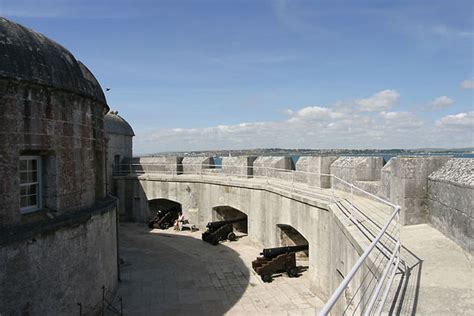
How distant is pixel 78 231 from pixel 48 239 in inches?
39.2

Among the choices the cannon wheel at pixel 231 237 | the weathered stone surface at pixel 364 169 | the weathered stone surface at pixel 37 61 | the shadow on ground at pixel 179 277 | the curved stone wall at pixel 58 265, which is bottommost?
the shadow on ground at pixel 179 277

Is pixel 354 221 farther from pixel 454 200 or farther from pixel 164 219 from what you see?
pixel 164 219

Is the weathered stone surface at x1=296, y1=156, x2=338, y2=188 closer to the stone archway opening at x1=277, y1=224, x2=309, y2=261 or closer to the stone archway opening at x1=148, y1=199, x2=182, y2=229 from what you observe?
the stone archway opening at x1=277, y1=224, x2=309, y2=261

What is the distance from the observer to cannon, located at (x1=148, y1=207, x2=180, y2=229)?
20000 mm

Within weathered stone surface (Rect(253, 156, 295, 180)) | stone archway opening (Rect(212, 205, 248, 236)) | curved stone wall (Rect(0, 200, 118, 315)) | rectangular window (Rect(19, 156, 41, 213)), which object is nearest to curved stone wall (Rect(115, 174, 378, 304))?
stone archway opening (Rect(212, 205, 248, 236))

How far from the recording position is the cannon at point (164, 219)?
20.0 meters

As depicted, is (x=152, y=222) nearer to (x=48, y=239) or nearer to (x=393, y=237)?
(x=48, y=239)

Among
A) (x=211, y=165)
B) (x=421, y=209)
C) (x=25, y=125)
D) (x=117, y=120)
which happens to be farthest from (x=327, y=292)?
(x=117, y=120)

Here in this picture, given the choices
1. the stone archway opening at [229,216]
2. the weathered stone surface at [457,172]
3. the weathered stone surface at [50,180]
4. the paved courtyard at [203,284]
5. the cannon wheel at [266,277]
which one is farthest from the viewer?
the stone archway opening at [229,216]

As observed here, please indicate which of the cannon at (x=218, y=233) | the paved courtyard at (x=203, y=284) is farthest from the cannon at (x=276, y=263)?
the cannon at (x=218, y=233)

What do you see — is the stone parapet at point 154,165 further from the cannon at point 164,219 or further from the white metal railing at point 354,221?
the cannon at point 164,219

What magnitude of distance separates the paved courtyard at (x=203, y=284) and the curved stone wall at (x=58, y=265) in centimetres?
152

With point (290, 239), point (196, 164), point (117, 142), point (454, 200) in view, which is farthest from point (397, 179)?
point (117, 142)

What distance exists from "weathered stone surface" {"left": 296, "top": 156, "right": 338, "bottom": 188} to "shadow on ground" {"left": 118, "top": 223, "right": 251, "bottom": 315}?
4.01 meters
